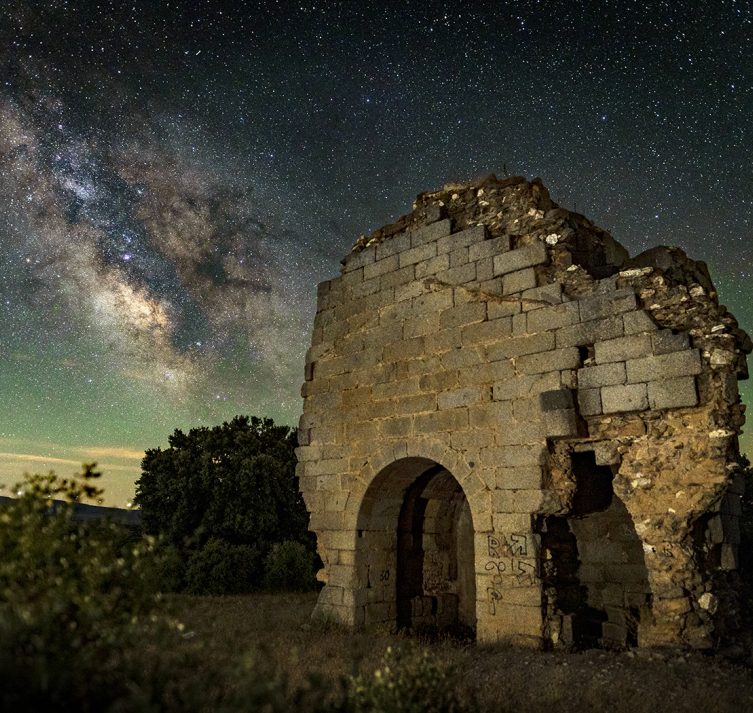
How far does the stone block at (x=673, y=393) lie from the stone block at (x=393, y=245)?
4.29 meters

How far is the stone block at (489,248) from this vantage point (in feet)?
28.5

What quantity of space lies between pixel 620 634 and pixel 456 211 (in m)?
6.47

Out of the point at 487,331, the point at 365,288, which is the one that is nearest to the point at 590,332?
the point at 487,331

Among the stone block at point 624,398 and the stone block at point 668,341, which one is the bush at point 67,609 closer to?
the stone block at point 624,398

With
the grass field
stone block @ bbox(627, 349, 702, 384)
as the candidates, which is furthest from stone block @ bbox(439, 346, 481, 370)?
the grass field

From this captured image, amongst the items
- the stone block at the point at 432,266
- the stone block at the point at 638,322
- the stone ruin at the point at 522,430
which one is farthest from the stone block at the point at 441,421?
the stone block at the point at 638,322

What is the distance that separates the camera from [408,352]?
30.8 feet

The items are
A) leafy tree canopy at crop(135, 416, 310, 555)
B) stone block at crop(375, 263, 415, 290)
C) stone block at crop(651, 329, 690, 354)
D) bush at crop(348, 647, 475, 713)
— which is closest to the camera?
bush at crop(348, 647, 475, 713)

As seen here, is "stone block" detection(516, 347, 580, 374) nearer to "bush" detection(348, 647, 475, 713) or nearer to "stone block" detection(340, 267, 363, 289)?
"stone block" detection(340, 267, 363, 289)

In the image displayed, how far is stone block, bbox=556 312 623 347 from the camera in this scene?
7.54 metres

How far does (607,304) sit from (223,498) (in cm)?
1249

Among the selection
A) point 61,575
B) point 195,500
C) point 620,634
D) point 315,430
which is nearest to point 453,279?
point 315,430

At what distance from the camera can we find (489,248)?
888 cm

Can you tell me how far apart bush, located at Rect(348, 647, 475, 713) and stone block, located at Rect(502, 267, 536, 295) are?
16.6 feet
